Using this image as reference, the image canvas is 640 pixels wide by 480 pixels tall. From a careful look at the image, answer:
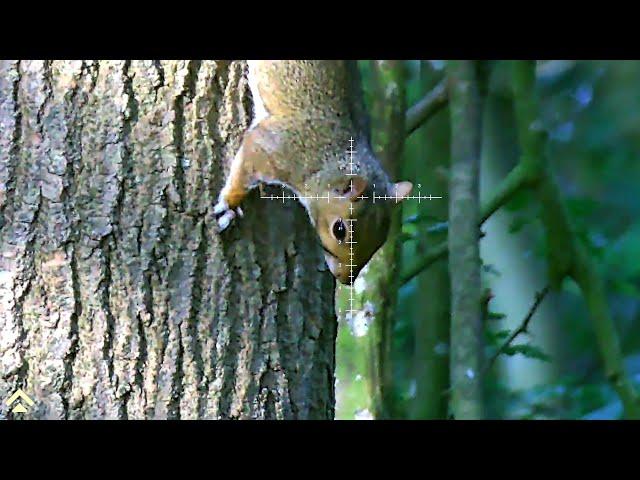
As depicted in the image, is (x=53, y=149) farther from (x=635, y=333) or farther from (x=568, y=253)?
(x=635, y=333)

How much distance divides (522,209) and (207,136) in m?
1.04

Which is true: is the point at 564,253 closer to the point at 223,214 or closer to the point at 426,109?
the point at 426,109

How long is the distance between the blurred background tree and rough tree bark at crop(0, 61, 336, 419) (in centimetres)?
82

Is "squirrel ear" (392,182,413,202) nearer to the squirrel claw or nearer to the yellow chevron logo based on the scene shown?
the squirrel claw

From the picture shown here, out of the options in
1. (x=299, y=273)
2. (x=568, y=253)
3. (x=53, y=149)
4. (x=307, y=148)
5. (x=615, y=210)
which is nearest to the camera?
(x=53, y=149)

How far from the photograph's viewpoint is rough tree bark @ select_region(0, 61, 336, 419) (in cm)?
118

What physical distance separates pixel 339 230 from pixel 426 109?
75 cm

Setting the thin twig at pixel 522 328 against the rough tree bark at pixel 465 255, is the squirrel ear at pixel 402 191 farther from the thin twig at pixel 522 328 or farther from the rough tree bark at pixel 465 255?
the thin twig at pixel 522 328

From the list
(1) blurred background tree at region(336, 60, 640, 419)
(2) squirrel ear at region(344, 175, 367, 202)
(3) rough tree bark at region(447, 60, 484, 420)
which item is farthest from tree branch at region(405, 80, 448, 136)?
(2) squirrel ear at region(344, 175, 367, 202)

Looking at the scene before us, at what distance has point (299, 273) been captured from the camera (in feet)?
4.26

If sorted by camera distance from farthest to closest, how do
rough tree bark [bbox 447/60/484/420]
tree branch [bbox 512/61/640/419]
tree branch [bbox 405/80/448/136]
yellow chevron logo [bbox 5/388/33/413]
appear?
tree branch [bbox 405/80/448/136], tree branch [bbox 512/61/640/419], rough tree bark [bbox 447/60/484/420], yellow chevron logo [bbox 5/388/33/413]

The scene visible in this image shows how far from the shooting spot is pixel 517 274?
2.72m

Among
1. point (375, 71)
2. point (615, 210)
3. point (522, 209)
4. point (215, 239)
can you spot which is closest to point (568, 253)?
point (522, 209)

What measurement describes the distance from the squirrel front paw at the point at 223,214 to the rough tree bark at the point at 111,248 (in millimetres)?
12
